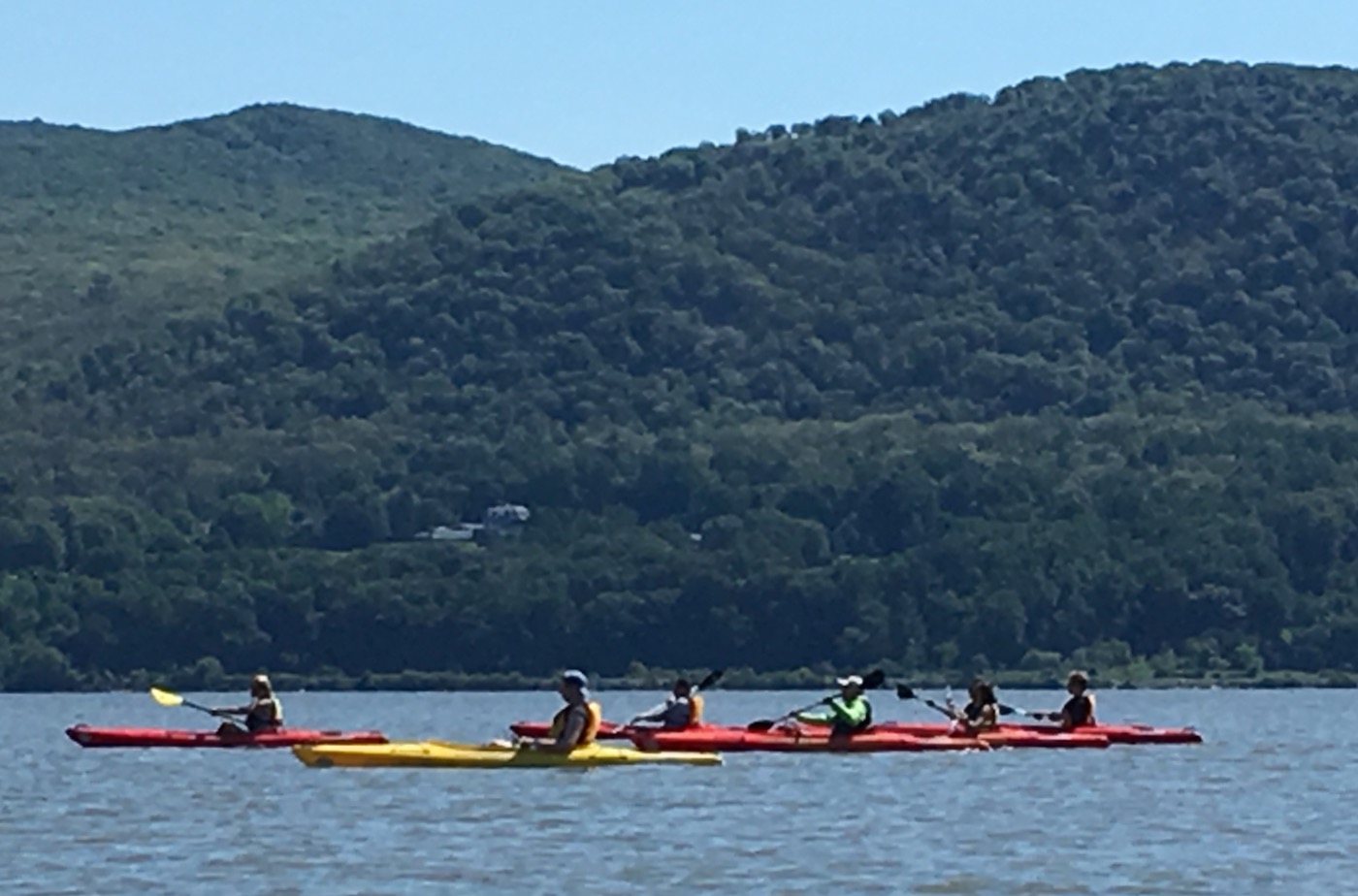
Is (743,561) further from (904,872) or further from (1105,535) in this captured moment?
(904,872)

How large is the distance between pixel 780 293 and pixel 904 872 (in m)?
149

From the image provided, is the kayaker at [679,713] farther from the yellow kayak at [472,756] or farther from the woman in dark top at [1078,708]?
the woman in dark top at [1078,708]

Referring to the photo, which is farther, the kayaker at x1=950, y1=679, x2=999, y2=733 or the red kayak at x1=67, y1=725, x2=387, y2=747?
the kayaker at x1=950, y1=679, x2=999, y2=733

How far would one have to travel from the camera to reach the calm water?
3906 centimetres

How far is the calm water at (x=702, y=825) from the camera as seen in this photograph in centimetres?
3906

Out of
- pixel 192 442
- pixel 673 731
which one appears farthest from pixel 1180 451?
pixel 673 731

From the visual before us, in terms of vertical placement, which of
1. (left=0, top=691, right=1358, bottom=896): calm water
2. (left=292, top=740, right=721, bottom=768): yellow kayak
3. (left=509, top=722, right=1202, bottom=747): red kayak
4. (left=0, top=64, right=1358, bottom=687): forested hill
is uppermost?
(left=0, top=64, right=1358, bottom=687): forested hill

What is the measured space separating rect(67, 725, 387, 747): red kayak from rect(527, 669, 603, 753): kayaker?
4.87 meters

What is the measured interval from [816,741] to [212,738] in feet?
34.3

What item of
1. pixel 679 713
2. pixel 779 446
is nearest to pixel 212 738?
pixel 679 713

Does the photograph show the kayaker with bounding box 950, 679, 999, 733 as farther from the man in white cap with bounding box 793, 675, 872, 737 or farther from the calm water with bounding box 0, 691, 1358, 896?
the man in white cap with bounding box 793, 675, 872, 737

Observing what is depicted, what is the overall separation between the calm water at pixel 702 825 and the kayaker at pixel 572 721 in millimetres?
601

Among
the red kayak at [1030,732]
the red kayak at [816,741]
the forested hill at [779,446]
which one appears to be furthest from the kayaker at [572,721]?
the forested hill at [779,446]

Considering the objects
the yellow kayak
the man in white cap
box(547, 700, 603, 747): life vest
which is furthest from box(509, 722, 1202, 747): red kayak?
box(547, 700, 603, 747): life vest
